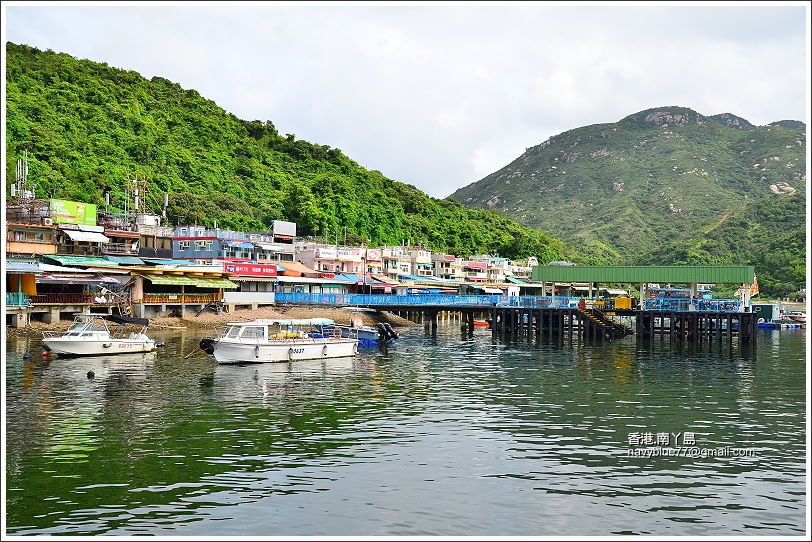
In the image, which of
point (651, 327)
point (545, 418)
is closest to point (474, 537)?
point (545, 418)

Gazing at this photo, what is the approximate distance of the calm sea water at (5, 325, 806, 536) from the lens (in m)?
24.1

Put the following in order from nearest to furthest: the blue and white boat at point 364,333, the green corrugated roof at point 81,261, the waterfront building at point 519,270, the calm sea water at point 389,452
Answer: the calm sea water at point 389,452 → the blue and white boat at point 364,333 → the green corrugated roof at point 81,261 → the waterfront building at point 519,270

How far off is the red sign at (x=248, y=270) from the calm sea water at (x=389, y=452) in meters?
53.0

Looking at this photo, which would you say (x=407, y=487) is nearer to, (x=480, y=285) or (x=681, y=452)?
A: (x=681, y=452)

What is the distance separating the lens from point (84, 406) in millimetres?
41562

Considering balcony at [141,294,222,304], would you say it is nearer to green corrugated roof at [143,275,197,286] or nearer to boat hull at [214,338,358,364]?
green corrugated roof at [143,275,197,286]

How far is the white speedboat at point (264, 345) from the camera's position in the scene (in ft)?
202

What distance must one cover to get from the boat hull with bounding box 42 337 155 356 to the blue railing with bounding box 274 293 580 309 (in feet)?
146

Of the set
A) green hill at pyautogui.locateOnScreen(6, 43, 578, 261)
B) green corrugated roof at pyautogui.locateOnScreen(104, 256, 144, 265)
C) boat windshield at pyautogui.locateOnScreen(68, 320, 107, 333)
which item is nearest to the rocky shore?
green corrugated roof at pyautogui.locateOnScreen(104, 256, 144, 265)

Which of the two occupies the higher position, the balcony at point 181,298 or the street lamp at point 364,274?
the street lamp at point 364,274

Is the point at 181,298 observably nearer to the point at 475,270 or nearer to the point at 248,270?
the point at 248,270

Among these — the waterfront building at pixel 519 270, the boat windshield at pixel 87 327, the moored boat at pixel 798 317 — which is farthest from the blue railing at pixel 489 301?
the waterfront building at pixel 519 270

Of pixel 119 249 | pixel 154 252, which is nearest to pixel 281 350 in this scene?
pixel 119 249

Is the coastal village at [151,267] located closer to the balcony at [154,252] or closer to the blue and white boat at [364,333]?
the balcony at [154,252]
